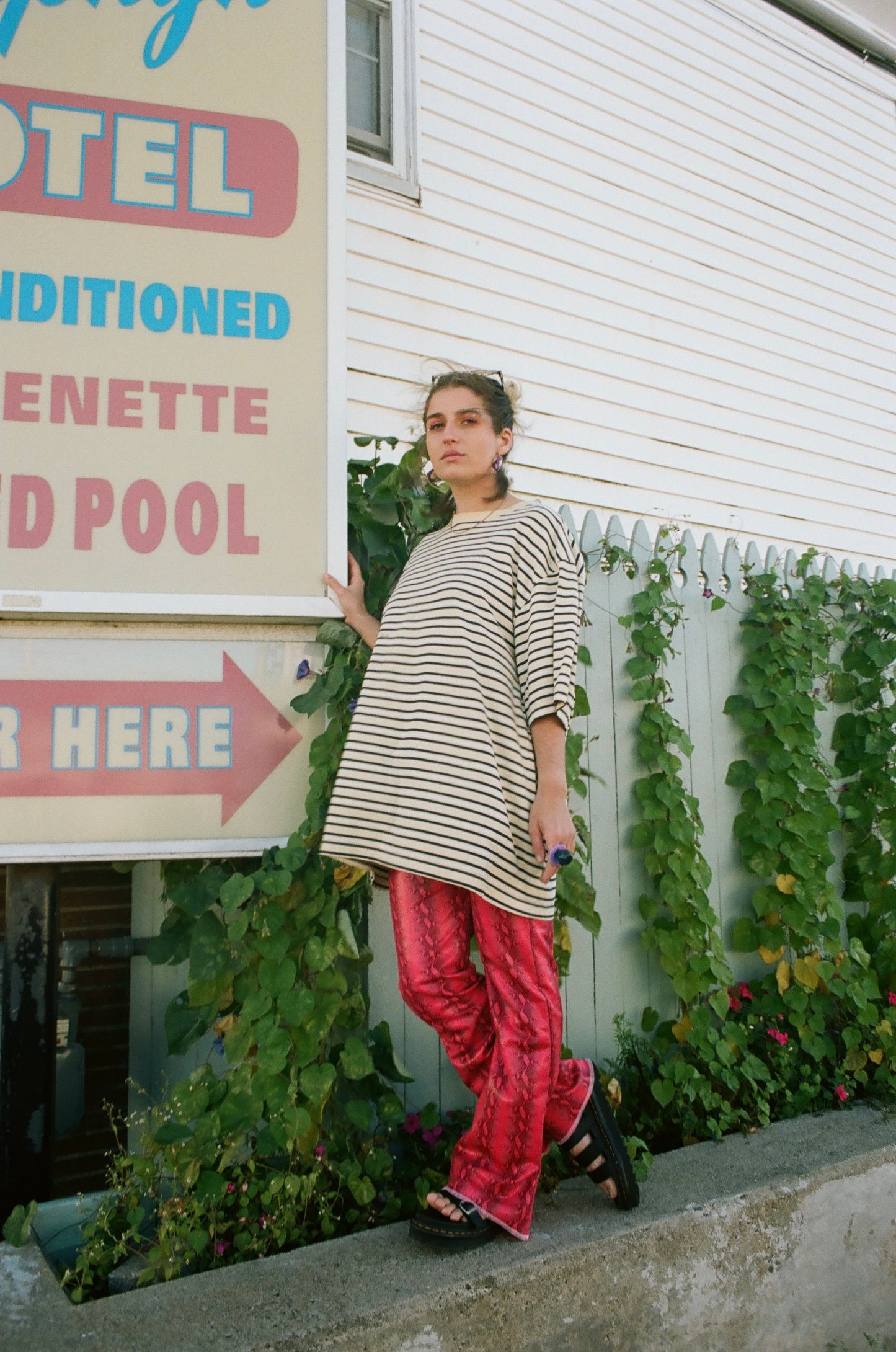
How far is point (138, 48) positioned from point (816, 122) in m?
5.27

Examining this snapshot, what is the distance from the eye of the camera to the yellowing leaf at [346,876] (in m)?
2.11

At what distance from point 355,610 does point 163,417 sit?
1.94ft

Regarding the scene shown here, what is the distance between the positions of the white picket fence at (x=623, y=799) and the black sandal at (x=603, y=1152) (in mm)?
653

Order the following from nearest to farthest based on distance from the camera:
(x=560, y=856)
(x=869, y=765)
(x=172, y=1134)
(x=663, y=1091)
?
(x=560, y=856), (x=172, y=1134), (x=663, y=1091), (x=869, y=765)

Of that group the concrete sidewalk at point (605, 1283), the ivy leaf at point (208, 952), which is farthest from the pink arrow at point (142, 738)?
the concrete sidewalk at point (605, 1283)

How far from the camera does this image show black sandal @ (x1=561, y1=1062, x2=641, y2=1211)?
6.56ft

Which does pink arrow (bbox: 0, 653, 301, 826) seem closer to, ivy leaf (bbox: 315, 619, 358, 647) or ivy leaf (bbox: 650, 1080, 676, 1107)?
ivy leaf (bbox: 315, 619, 358, 647)

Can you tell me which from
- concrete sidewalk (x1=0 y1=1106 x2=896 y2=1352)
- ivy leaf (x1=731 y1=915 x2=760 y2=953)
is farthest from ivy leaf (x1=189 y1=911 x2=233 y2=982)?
ivy leaf (x1=731 y1=915 x2=760 y2=953)

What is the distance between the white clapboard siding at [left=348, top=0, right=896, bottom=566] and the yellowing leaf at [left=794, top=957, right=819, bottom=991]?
2.42 meters

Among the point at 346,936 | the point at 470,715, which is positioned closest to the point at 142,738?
the point at 346,936

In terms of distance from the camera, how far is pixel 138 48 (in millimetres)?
2148

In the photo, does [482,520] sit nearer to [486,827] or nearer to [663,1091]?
[486,827]

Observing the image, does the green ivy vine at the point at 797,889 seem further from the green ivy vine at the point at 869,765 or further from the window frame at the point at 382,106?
the window frame at the point at 382,106

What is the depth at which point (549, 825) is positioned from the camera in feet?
5.96
